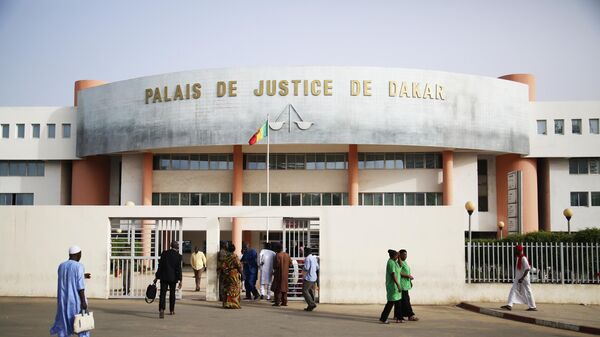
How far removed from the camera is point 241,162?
4228 cm

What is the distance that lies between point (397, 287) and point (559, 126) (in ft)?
110

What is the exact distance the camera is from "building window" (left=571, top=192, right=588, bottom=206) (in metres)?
44.9

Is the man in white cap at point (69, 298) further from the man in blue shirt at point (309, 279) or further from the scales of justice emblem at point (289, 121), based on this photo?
the scales of justice emblem at point (289, 121)

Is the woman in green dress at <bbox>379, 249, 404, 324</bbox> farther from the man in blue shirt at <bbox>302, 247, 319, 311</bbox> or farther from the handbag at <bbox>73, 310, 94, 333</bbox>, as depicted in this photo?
the handbag at <bbox>73, 310, 94, 333</bbox>

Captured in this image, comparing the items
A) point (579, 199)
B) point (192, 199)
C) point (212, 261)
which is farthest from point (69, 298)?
point (579, 199)

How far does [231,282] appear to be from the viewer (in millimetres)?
17312

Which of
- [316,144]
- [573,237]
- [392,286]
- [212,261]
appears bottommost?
[392,286]

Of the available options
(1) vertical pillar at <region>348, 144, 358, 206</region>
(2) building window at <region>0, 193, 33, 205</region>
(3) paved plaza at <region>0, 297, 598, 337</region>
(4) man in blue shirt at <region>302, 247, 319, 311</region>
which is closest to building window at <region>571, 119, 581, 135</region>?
(1) vertical pillar at <region>348, 144, 358, 206</region>

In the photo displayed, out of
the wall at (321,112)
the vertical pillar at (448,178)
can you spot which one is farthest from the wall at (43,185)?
the vertical pillar at (448,178)

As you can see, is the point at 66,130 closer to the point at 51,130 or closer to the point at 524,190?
the point at 51,130

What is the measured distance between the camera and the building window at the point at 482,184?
46219 millimetres

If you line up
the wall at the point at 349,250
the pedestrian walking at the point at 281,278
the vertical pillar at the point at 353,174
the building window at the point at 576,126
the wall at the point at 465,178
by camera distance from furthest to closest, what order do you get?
1. the building window at the point at 576,126
2. the wall at the point at 465,178
3. the vertical pillar at the point at 353,174
4. the wall at the point at 349,250
5. the pedestrian walking at the point at 281,278

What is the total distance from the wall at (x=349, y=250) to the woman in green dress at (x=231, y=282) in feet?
6.79

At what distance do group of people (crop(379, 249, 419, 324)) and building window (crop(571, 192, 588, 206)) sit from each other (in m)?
33.0
